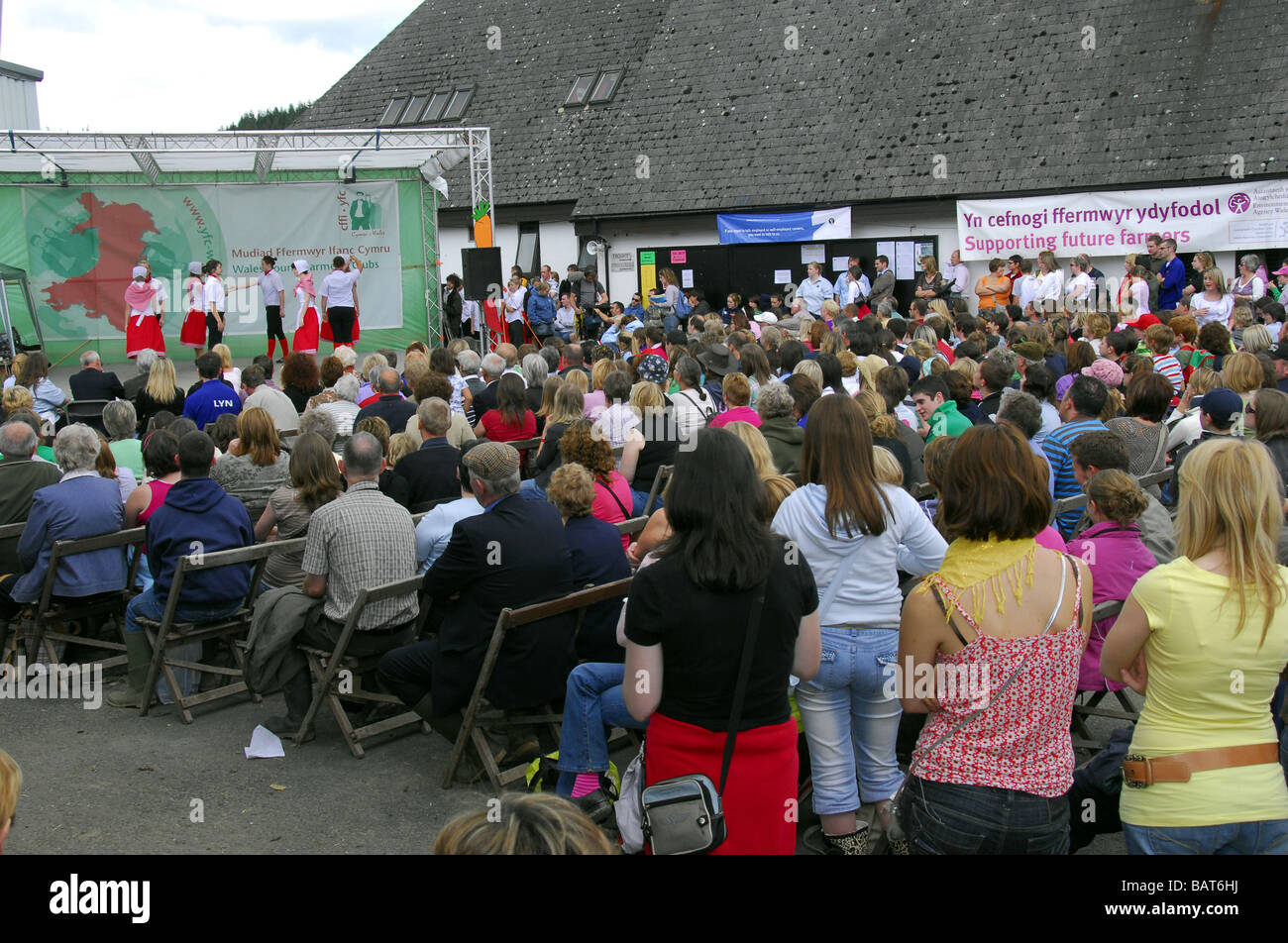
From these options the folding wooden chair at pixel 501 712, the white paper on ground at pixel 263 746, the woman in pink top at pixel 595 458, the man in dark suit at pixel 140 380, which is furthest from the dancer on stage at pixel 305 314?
the folding wooden chair at pixel 501 712

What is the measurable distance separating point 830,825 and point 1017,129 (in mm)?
19449

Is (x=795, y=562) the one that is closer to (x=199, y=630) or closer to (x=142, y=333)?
(x=199, y=630)

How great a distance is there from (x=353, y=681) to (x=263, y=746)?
50cm

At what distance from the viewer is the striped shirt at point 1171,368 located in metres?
9.84

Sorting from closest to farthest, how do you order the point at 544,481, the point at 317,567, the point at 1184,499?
the point at 1184,499 < the point at 317,567 < the point at 544,481

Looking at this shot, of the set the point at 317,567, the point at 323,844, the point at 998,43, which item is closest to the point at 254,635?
the point at 317,567

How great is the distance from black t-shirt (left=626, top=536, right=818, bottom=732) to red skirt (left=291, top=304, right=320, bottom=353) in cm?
1678

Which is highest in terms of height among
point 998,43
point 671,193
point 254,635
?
point 998,43

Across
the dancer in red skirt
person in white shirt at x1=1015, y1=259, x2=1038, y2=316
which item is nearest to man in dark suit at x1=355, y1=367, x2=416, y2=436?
the dancer in red skirt

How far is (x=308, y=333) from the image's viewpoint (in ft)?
63.3

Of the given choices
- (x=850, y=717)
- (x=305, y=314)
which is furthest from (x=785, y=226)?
(x=850, y=717)

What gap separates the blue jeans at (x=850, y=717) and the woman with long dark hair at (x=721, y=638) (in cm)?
86

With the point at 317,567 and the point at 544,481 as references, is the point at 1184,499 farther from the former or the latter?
the point at 544,481

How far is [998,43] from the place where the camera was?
22547 millimetres
